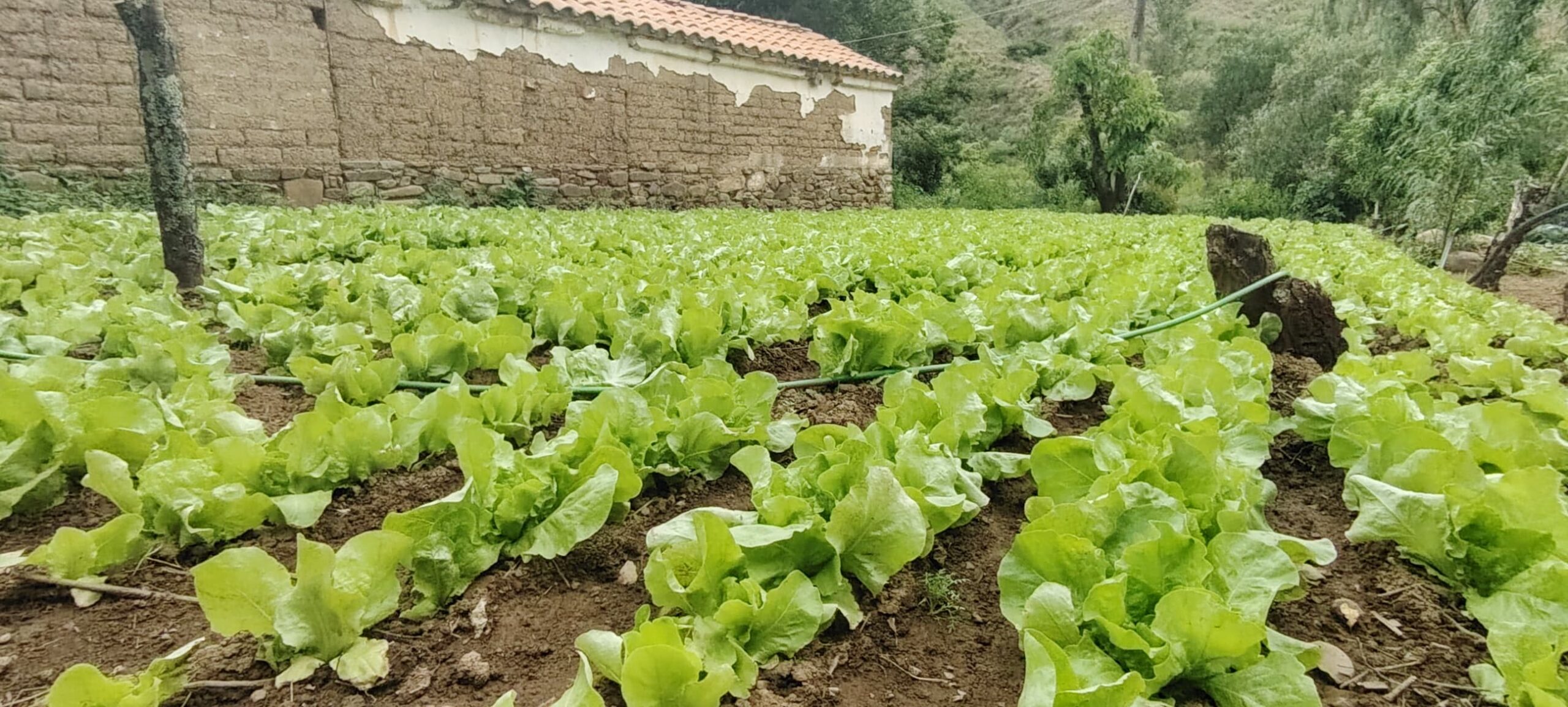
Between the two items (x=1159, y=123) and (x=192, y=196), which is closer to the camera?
(x=192, y=196)

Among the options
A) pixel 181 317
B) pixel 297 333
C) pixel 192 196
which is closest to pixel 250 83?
pixel 192 196

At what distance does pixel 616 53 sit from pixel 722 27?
3.84 metres

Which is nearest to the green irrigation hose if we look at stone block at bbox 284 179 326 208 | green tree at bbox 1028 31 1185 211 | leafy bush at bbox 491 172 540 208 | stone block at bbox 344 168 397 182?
stone block at bbox 284 179 326 208

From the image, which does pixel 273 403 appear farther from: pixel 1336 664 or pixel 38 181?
pixel 38 181

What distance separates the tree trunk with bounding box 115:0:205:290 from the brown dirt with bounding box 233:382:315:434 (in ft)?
6.10

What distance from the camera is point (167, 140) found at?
150 inches

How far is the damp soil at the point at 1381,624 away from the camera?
4.02 feet

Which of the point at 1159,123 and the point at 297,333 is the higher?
the point at 1159,123

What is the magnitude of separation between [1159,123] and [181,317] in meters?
23.6

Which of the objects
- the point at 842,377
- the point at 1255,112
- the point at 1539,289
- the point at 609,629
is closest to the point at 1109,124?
the point at 1539,289

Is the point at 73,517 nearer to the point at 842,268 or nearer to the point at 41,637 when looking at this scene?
the point at 41,637

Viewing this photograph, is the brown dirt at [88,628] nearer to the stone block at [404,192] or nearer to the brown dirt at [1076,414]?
the brown dirt at [1076,414]

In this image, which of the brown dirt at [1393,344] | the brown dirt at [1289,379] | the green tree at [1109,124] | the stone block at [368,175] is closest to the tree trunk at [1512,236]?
the brown dirt at [1393,344]

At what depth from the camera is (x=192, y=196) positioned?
13.1ft
